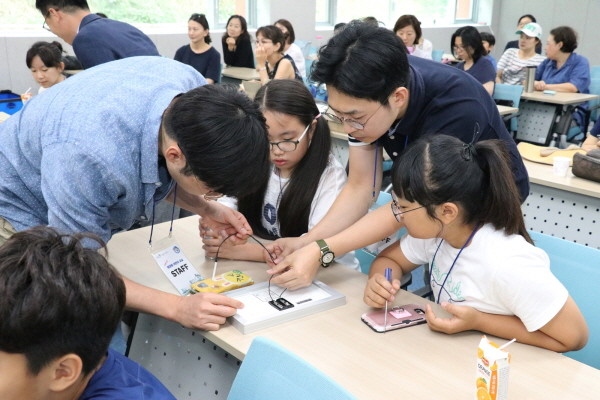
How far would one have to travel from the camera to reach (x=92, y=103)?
51.4 inches

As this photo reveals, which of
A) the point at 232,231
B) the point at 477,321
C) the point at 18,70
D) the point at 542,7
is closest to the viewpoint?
the point at 477,321

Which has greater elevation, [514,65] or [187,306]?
[514,65]

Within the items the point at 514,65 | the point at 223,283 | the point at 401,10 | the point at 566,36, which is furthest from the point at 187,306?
the point at 401,10

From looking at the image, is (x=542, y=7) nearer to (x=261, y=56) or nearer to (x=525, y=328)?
(x=261, y=56)

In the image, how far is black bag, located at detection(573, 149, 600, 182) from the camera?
8.45 ft

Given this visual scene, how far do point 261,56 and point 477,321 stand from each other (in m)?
4.60

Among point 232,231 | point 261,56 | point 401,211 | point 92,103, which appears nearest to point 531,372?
point 401,211

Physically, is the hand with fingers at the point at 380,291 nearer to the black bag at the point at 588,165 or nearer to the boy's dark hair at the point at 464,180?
the boy's dark hair at the point at 464,180

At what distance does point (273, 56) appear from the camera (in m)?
5.46

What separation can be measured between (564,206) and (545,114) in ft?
9.07

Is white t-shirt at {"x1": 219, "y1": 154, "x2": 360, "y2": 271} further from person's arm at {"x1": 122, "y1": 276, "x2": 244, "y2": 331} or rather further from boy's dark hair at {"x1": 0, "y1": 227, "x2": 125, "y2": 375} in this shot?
boy's dark hair at {"x1": 0, "y1": 227, "x2": 125, "y2": 375}

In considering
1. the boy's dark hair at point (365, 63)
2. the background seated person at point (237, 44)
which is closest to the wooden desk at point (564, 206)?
the boy's dark hair at point (365, 63)

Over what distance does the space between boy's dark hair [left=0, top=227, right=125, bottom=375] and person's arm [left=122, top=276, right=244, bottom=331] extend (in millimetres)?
404

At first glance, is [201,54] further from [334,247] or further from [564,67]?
[334,247]
